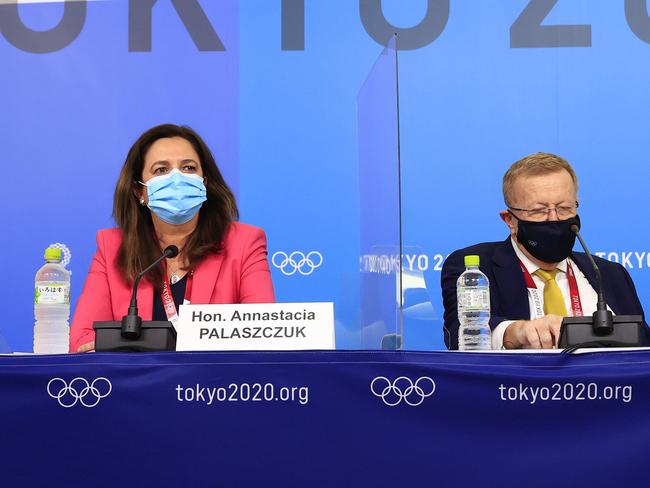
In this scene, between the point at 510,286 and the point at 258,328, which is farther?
the point at 510,286

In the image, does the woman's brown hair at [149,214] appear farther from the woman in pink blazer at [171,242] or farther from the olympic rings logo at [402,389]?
the olympic rings logo at [402,389]

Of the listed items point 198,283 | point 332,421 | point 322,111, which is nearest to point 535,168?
point 198,283

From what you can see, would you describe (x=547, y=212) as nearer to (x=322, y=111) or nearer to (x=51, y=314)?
(x=51, y=314)

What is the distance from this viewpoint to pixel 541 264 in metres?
2.39

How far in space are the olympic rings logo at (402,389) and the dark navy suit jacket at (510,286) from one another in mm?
841

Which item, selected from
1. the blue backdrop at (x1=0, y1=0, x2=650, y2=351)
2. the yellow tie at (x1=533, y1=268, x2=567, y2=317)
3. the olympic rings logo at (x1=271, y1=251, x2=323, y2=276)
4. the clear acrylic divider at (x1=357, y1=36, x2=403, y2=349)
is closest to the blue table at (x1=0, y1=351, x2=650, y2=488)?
the clear acrylic divider at (x1=357, y1=36, x2=403, y2=349)

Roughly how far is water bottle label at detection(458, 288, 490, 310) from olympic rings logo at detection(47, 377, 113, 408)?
104 centimetres

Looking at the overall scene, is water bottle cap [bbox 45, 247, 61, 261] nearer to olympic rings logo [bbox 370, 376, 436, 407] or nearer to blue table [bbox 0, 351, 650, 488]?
blue table [bbox 0, 351, 650, 488]

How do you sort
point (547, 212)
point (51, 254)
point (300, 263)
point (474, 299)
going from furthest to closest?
point (300, 263) → point (547, 212) → point (474, 299) → point (51, 254)

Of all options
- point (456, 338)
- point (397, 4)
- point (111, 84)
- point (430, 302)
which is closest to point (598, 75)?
point (397, 4)

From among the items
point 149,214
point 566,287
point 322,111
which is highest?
point 322,111

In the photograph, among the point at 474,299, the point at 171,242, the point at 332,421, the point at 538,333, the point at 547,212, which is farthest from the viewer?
the point at 171,242

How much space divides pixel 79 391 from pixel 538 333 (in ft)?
3.31

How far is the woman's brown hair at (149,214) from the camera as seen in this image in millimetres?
2404
